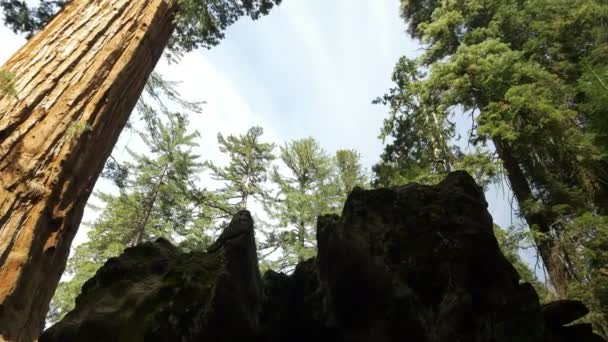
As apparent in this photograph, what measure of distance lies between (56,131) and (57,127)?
0.15 feet

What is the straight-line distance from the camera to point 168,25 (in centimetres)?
559

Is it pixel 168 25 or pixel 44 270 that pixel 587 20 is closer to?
pixel 168 25

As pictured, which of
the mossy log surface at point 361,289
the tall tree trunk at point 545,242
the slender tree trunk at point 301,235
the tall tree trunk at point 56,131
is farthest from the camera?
the slender tree trunk at point 301,235

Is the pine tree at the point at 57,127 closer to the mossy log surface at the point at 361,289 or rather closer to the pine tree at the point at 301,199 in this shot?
the mossy log surface at the point at 361,289

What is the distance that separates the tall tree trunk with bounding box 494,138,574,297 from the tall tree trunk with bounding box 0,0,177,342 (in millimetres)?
7307

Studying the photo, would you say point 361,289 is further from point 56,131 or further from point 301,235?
point 301,235

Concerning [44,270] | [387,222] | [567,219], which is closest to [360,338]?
[387,222]

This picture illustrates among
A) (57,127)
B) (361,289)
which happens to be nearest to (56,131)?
(57,127)

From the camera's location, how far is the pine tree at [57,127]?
121 inches

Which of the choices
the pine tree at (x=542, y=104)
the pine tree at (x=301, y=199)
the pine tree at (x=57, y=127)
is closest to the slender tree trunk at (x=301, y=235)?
the pine tree at (x=301, y=199)

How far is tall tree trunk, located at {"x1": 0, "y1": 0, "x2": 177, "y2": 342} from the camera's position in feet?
10.0

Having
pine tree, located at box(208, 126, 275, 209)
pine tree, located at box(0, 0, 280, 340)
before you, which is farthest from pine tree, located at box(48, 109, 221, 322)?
pine tree, located at box(0, 0, 280, 340)

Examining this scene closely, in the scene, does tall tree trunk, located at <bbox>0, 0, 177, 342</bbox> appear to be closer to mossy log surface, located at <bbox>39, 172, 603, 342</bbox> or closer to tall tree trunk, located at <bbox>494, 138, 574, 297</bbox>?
mossy log surface, located at <bbox>39, 172, 603, 342</bbox>

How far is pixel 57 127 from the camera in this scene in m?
3.53
